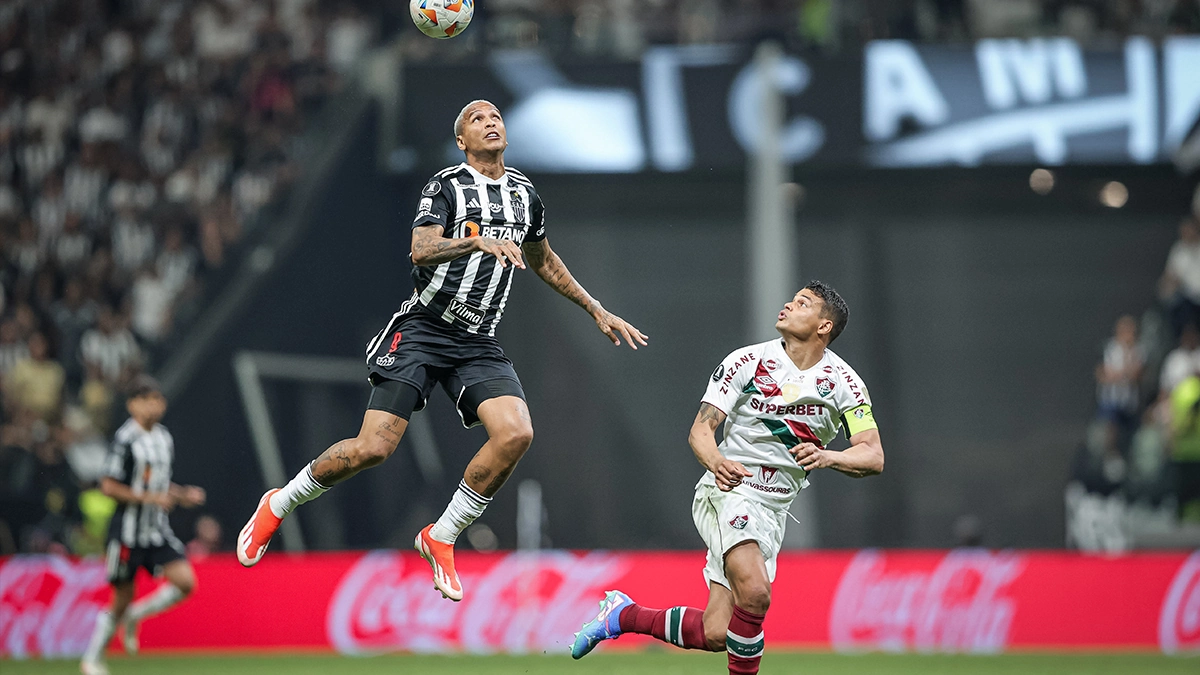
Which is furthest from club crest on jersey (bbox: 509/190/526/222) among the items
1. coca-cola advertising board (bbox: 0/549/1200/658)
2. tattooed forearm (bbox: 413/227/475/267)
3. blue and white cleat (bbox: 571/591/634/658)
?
coca-cola advertising board (bbox: 0/549/1200/658)

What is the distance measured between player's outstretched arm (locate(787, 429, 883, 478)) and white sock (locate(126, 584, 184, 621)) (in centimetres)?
624

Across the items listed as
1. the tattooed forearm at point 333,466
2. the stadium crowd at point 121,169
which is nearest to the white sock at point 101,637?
the stadium crowd at point 121,169

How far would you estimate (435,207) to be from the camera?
7309 mm

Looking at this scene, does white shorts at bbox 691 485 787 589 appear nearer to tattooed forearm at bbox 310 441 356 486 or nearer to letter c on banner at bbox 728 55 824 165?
tattooed forearm at bbox 310 441 356 486

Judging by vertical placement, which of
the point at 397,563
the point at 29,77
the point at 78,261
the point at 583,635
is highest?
the point at 29,77

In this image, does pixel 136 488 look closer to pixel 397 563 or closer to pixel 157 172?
pixel 397 563

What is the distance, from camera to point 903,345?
61.4ft

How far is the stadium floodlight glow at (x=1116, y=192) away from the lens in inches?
727

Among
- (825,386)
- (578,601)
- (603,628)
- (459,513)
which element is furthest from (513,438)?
(578,601)

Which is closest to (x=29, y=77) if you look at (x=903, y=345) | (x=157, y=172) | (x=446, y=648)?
(x=157, y=172)

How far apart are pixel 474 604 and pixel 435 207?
268 inches

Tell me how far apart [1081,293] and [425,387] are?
13099mm

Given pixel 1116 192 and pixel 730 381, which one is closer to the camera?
pixel 730 381

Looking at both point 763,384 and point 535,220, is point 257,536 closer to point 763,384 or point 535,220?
point 535,220
